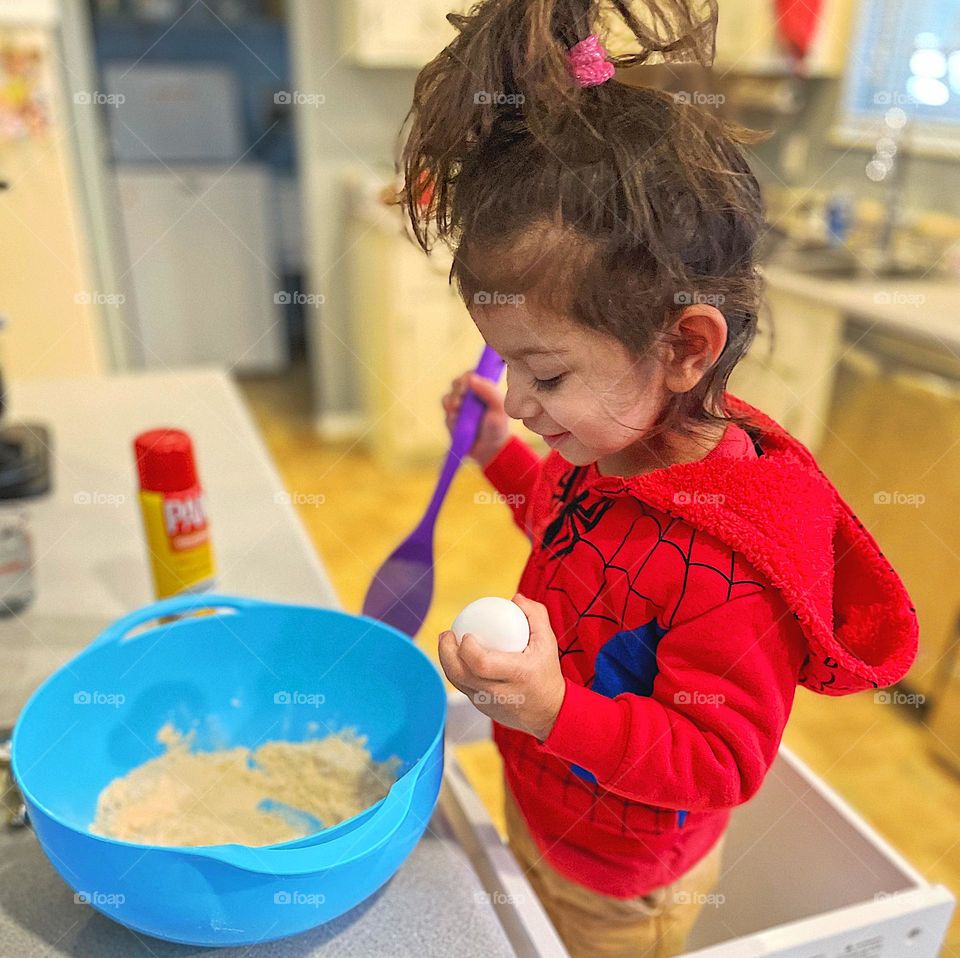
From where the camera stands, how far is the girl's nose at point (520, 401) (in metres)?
0.51

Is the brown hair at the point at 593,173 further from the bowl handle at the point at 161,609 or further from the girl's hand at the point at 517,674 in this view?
the bowl handle at the point at 161,609

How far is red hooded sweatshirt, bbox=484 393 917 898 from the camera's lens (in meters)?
0.48

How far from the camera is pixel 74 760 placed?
0.57 metres

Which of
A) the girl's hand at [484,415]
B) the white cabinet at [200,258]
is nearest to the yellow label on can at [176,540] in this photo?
the girl's hand at [484,415]

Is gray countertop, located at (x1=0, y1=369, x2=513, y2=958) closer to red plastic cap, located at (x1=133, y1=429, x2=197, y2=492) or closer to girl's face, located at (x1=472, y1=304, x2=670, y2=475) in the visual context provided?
red plastic cap, located at (x1=133, y1=429, x2=197, y2=492)

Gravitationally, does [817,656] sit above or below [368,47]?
below

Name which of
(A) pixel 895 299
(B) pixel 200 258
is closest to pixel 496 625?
(A) pixel 895 299

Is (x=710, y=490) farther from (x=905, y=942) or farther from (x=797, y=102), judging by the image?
(x=797, y=102)

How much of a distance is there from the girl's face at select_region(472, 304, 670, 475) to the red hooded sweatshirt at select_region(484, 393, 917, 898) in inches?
1.6

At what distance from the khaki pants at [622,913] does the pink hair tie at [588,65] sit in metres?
0.54

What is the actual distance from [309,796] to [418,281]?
1.98 metres

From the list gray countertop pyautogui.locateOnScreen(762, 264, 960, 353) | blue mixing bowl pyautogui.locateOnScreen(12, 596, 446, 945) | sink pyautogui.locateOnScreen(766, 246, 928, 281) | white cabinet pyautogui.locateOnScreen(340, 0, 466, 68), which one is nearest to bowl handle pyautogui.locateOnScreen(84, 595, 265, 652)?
blue mixing bowl pyautogui.locateOnScreen(12, 596, 446, 945)

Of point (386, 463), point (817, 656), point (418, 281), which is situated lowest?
point (386, 463)

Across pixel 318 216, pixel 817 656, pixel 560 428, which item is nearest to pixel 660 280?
pixel 560 428
